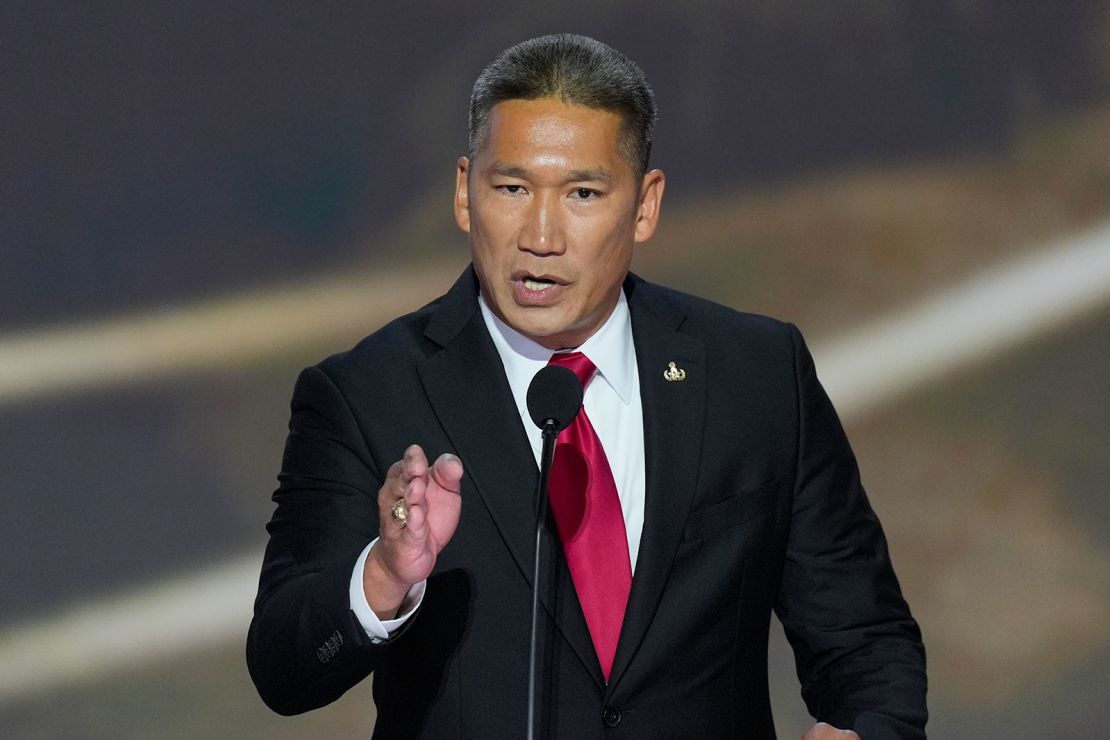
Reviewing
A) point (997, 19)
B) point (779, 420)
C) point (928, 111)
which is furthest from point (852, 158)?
point (779, 420)

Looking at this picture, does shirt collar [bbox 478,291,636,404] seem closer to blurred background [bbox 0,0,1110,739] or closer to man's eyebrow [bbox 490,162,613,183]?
man's eyebrow [bbox 490,162,613,183]

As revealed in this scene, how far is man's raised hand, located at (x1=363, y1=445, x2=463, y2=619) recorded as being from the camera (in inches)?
Answer: 69.0

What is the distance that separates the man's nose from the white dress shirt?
209mm

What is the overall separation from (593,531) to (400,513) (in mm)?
436

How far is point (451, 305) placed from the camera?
2.32m

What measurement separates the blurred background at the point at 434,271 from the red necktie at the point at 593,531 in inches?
63.0

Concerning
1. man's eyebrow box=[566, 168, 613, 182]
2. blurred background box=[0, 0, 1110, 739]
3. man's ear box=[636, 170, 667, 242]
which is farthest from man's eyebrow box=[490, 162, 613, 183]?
blurred background box=[0, 0, 1110, 739]

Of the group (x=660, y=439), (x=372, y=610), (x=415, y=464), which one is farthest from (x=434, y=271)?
(x=415, y=464)

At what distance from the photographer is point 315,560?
2.08 m

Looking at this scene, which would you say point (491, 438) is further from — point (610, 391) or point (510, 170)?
point (510, 170)

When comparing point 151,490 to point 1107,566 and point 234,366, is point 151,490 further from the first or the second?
point 1107,566

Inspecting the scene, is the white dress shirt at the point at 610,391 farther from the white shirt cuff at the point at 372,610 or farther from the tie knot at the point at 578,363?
the white shirt cuff at the point at 372,610

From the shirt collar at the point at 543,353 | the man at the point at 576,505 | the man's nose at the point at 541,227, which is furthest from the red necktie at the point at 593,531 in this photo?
the man's nose at the point at 541,227

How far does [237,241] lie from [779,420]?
1717 mm
